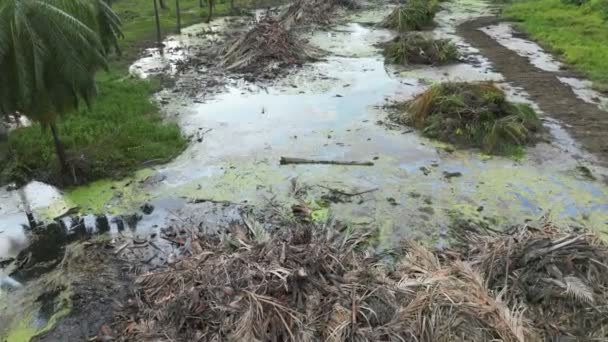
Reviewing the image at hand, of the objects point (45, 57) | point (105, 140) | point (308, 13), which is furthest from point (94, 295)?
point (308, 13)

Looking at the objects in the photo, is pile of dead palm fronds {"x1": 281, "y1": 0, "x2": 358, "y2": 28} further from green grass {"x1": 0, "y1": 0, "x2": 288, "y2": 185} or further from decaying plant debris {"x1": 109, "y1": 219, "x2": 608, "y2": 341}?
decaying plant debris {"x1": 109, "y1": 219, "x2": 608, "y2": 341}

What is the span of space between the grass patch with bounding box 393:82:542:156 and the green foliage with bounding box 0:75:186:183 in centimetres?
501

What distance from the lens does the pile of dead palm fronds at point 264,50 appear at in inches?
576

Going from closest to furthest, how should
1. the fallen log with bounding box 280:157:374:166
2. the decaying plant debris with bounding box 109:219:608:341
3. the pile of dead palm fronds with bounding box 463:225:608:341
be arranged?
the decaying plant debris with bounding box 109:219:608:341
the pile of dead palm fronds with bounding box 463:225:608:341
the fallen log with bounding box 280:157:374:166

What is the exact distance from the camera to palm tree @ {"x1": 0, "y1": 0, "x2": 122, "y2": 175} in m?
6.04

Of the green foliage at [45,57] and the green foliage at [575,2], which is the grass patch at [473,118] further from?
the green foliage at [575,2]

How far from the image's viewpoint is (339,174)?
8281 mm

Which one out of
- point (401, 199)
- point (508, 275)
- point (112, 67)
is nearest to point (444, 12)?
point (112, 67)

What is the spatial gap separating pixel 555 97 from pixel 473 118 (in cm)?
328

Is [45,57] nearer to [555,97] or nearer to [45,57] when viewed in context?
[45,57]

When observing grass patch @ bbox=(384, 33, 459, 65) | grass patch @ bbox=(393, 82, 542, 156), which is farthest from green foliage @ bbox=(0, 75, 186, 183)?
grass patch @ bbox=(384, 33, 459, 65)

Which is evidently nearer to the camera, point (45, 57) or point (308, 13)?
point (45, 57)

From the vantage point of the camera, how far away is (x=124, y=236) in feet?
22.4

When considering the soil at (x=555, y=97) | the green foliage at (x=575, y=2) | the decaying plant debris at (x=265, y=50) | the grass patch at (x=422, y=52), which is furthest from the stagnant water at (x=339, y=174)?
the green foliage at (x=575, y=2)
